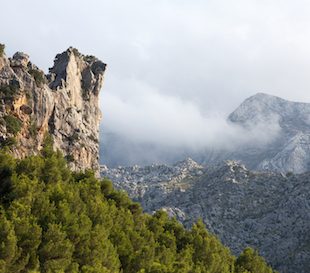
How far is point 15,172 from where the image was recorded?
2506 inches

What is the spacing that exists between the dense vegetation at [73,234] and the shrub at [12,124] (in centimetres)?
1424

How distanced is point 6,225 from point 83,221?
36.0 feet

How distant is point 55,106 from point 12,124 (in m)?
20.8

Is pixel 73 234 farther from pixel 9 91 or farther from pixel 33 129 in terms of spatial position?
pixel 9 91

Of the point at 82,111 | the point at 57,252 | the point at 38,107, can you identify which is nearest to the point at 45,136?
the point at 38,107

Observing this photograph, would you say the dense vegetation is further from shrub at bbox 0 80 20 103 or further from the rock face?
shrub at bbox 0 80 20 103

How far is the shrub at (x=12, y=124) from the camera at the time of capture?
8981cm

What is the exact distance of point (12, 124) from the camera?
297ft

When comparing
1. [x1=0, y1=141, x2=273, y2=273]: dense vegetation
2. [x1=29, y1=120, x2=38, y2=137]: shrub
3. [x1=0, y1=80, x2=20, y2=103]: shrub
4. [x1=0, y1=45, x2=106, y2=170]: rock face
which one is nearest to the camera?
[x1=0, y1=141, x2=273, y2=273]: dense vegetation

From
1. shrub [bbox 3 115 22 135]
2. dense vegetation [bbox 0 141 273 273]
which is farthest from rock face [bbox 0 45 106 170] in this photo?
dense vegetation [bbox 0 141 273 273]

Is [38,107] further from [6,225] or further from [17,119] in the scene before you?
[6,225]

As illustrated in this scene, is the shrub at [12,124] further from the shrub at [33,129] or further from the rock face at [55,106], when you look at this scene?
the shrub at [33,129]

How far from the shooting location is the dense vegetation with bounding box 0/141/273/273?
155 ft

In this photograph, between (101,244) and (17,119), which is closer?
(101,244)
